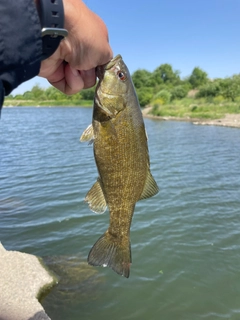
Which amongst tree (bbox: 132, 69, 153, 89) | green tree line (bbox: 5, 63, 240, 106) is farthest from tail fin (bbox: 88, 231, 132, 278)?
tree (bbox: 132, 69, 153, 89)

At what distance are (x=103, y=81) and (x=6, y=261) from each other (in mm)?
5671

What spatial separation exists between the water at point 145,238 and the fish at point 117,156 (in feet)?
14.2

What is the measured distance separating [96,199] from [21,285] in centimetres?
435

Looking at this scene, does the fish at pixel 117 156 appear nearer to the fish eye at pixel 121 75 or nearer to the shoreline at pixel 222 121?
the fish eye at pixel 121 75

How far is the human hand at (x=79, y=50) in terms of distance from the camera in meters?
1.96

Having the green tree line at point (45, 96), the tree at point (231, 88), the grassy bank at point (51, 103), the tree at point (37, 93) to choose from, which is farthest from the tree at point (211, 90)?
the tree at point (37, 93)

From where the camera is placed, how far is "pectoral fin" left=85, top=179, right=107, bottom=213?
9.57ft

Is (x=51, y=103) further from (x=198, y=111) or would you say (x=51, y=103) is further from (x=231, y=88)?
(x=198, y=111)

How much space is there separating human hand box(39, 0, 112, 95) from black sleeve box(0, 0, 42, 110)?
1.08 ft

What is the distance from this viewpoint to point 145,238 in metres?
10.1

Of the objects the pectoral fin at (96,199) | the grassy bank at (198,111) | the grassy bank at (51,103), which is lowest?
the pectoral fin at (96,199)

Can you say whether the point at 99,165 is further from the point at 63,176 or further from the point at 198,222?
the point at 63,176

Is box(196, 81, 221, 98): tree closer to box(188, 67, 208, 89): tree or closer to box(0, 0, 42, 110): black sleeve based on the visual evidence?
box(188, 67, 208, 89): tree

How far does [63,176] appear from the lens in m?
16.8
